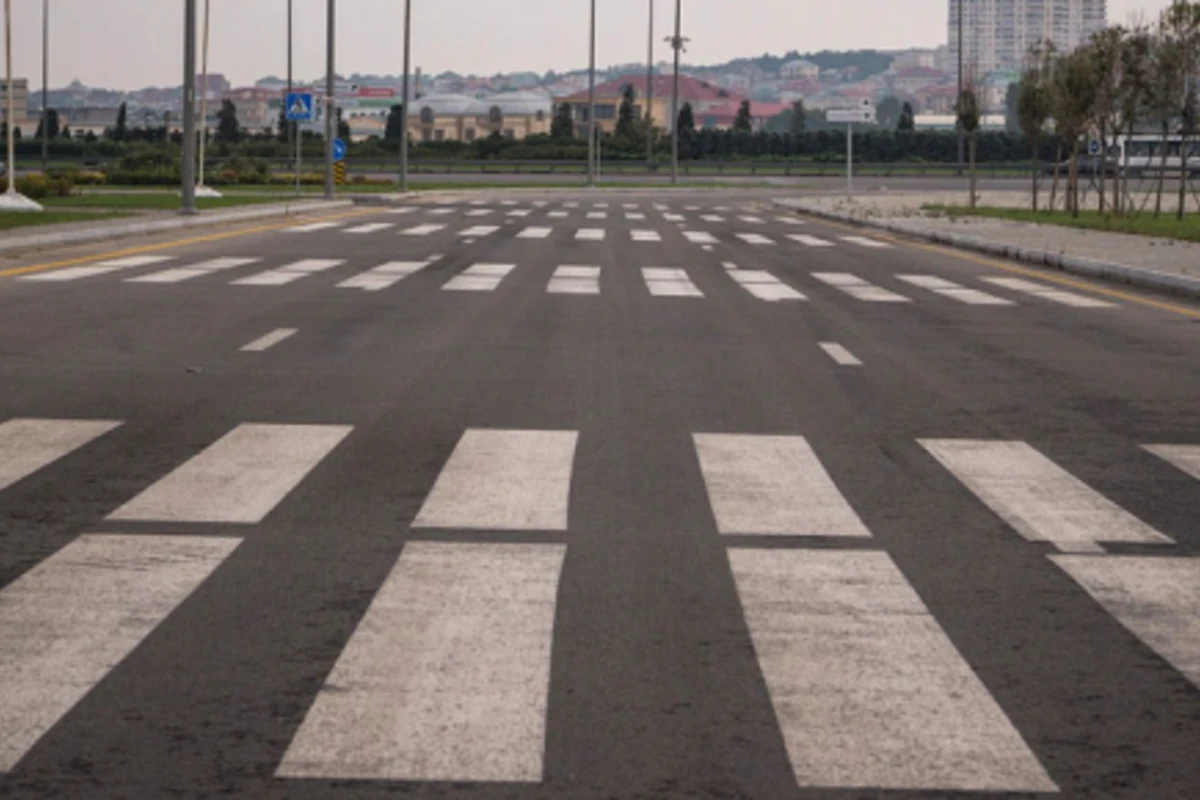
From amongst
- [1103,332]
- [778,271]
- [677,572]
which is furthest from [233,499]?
[778,271]

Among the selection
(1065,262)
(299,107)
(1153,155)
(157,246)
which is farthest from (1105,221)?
(1153,155)

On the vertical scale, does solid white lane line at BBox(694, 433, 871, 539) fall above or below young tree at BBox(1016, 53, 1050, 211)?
below

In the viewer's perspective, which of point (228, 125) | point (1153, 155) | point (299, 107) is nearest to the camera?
point (299, 107)

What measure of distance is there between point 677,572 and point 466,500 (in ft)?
5.26

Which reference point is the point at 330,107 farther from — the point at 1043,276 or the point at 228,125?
the point at 228,125

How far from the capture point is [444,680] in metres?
5.68

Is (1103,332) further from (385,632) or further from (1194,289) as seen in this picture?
(385,632)

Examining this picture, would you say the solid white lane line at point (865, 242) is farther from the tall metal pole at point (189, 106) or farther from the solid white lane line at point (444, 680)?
the solid white lane line at point (444, 680)

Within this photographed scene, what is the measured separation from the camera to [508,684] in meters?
5.66

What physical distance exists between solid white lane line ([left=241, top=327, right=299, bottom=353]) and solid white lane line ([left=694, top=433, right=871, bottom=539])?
15.9 feet

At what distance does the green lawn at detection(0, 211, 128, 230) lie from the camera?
3128 centimetres

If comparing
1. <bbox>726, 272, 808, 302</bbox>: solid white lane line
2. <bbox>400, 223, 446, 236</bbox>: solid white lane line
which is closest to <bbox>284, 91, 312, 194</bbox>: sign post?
<bbox>400, 223, 446, 236</bbox>: solid white lane line

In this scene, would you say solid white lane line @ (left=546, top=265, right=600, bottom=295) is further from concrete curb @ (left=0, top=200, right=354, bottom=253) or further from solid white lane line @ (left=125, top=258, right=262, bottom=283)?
concrete curb @ (left=0, top=200, right=354, bottom=253)

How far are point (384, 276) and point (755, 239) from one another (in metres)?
Result: 13.4
